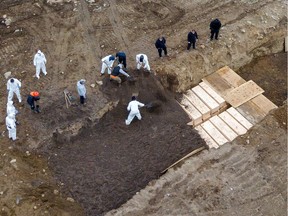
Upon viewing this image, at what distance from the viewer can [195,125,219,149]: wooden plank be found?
48.1ft

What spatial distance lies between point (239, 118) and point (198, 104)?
5.56 ft

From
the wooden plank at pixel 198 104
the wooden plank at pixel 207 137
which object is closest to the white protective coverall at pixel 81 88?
the wooden plank at pixel 198 104

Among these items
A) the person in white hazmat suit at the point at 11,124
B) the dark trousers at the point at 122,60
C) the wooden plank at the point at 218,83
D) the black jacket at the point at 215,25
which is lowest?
the wooden plank at the point at 218,83

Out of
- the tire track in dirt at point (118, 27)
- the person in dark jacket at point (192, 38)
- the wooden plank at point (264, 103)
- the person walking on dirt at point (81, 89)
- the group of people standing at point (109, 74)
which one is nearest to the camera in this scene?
the group of people standing at point (109, 74)

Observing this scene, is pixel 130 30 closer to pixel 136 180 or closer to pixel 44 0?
pixel 44 0

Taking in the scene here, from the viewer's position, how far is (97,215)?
12844 mm

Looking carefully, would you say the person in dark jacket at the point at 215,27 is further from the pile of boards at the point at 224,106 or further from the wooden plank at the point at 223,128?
the wooden plank at the point at 223,128

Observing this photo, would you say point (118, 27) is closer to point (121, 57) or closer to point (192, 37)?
point (121, 57)

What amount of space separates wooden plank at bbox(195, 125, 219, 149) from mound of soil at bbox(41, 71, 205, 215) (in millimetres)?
210

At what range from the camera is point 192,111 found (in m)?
15.7

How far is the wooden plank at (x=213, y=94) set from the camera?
16.0m

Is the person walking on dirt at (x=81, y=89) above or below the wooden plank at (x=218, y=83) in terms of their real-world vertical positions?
above

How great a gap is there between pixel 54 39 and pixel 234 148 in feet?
30.9

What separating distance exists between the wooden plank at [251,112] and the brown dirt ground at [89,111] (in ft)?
2.89
